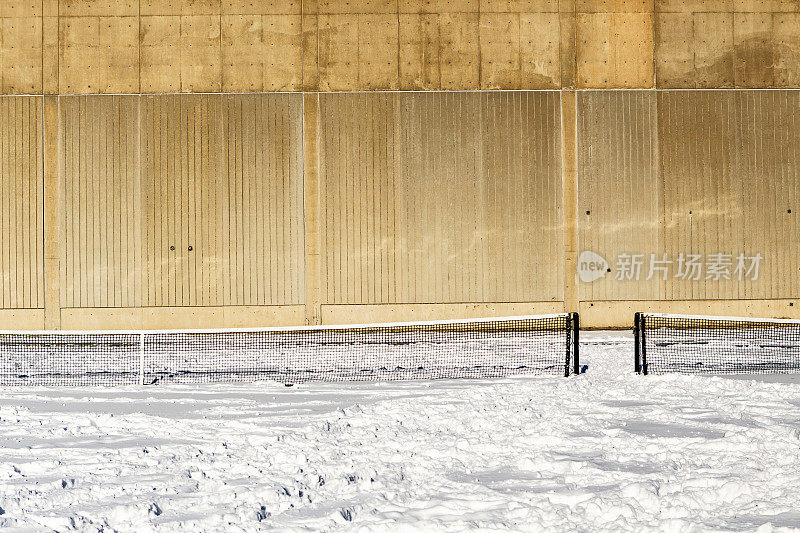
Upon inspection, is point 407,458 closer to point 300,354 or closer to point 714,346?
point 300,354

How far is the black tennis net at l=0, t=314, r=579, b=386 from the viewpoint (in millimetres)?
10328

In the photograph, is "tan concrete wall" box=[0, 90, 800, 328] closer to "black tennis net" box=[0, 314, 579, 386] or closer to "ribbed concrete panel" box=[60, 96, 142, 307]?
"ribbed concrete panel" box=[60, 96, 142, 307]

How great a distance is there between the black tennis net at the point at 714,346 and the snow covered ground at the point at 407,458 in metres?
1.50

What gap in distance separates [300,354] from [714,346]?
7.22 meters

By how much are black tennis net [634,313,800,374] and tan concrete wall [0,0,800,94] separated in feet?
16.3

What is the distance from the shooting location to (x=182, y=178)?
51.7 feet

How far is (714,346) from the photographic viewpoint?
45.1 feet

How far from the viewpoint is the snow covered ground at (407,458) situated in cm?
452

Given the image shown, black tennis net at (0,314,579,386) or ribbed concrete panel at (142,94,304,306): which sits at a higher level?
ribbed concrete panel at (142,94,304,306)

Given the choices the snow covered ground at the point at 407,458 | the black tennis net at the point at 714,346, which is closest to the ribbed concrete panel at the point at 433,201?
the black tennis net at the point at 714,346

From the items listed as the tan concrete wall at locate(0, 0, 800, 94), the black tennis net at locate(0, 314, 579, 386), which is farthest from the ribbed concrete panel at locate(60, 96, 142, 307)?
the black tennis net at locate(0, 314, 579, 386)

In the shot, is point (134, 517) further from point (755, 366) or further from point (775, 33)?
point (775, 33)

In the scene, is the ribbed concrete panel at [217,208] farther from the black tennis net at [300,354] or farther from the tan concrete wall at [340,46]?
the black tennis net at [300,354]

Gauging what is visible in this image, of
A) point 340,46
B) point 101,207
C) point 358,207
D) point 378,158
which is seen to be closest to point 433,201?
point 378,158
